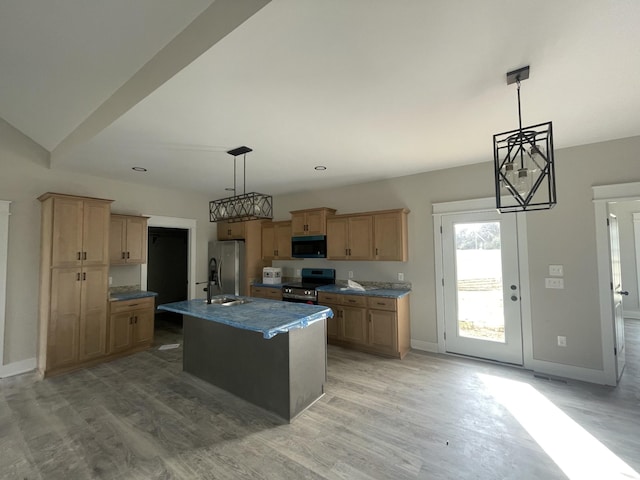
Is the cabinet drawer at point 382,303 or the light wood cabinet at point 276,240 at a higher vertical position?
the light wood cabinet at point 276,240

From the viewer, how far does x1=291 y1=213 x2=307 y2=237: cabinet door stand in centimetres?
495

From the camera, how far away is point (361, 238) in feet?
14.5

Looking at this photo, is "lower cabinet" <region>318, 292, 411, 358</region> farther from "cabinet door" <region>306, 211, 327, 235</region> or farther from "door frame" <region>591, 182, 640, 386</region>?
"door frame" <region>591, 182, 640, 386</region>

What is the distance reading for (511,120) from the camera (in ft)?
8.08

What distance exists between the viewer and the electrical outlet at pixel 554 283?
10.5ft

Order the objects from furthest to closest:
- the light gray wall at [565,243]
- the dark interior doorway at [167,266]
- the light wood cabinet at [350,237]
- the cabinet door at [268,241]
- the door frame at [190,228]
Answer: the dark interior doorway at [167,266] → the cabinet door at [268,241] → the door frame at [190,228] → the light wood cabinet at [350,237] → the light gray wall at [565,243]

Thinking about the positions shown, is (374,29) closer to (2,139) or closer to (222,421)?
(222,421)

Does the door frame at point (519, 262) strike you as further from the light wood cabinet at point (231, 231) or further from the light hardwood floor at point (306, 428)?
the light wood cabinet at point (231, 231)

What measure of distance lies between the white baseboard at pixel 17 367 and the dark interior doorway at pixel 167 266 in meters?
2.78

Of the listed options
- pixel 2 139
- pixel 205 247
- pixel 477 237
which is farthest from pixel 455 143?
pixel 2 139

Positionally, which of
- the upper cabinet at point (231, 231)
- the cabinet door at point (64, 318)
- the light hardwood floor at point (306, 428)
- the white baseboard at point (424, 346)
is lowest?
the light hardwood floor at point (306, 428)

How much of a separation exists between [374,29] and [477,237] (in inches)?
124

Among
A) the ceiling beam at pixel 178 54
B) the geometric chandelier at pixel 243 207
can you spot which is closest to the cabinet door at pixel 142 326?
the geometric chandelier at pixel 243 207

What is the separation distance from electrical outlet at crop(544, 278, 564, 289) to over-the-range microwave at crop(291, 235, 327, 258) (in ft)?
9.89
